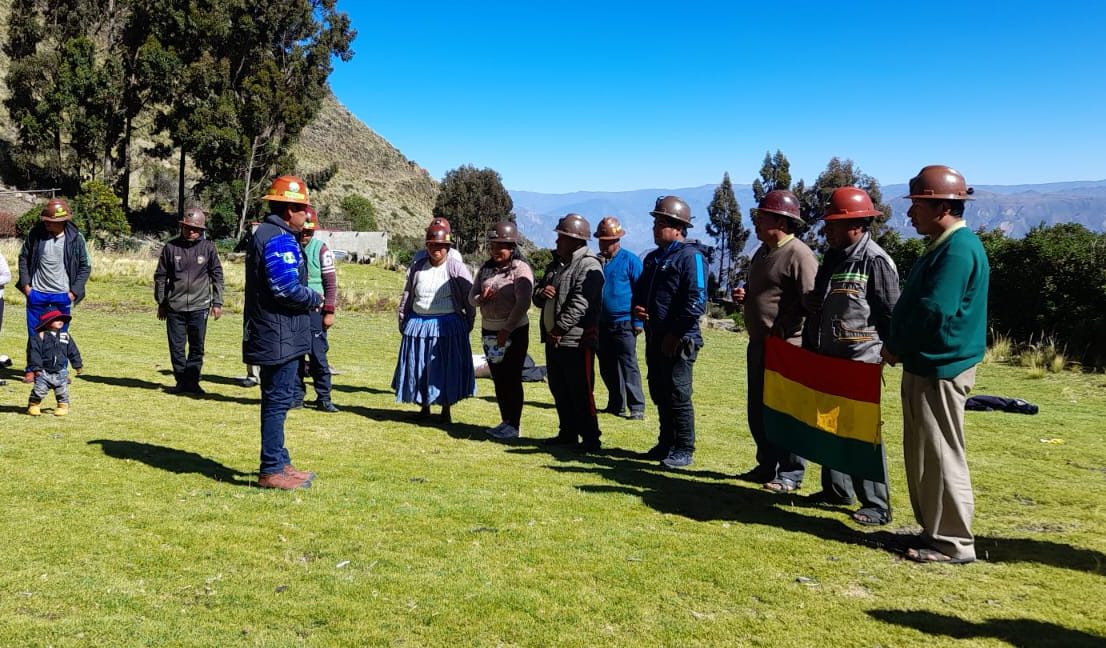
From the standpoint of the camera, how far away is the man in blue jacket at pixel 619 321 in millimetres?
9523

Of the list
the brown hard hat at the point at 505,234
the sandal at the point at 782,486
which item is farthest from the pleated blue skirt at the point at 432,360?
the sandal at the point at 782,486

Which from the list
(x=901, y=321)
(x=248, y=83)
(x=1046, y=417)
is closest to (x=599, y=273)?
(x=901, y=321)

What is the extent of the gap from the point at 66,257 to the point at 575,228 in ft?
17.7

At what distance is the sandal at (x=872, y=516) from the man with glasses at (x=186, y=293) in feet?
24.0

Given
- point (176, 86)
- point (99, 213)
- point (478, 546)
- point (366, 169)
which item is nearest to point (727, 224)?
point (176, 86)

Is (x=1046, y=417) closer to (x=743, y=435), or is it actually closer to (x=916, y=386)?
(x=743, y=435)

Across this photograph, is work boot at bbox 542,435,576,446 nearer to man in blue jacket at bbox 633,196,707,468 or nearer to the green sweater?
man in blue jacket at bbox 633,196,707,468

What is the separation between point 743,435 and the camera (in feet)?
29.5

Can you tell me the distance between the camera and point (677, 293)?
672 centimetres

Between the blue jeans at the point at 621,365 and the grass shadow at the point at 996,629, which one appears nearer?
the grass shadow at the point at 996,629

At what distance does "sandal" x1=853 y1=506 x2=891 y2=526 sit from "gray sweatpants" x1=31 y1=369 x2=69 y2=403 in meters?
7.08

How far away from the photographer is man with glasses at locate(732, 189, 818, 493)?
597 cm

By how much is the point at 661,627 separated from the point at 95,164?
4938 cm

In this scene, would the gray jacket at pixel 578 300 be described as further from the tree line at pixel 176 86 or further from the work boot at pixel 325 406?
the tree line at pixel 176 86
